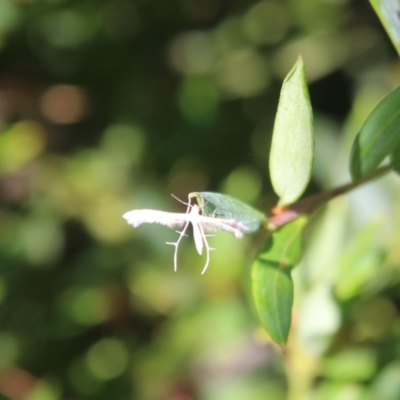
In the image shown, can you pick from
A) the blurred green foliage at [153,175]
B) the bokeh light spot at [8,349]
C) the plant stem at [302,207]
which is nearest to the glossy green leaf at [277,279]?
the plant stem at [302,207]

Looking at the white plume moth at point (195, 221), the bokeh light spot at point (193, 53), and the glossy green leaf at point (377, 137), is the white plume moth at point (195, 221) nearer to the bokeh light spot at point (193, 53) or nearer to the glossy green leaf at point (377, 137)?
the glossy green leaf at point (377, 137)

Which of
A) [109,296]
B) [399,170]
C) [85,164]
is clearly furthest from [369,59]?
[399,170]

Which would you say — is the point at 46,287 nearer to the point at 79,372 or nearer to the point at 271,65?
the point at 79,372

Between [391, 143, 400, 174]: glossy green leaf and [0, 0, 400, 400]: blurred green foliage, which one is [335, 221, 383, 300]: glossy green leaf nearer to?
[0, 0, 400, 400]: blurred green foliage

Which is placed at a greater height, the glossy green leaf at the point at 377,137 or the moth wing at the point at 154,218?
the glossy green leaf at the point at 377,137

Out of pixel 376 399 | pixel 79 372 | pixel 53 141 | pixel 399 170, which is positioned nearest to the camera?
pixel 399 170

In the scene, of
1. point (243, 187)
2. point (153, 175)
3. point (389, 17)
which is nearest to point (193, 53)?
point (153, 175)

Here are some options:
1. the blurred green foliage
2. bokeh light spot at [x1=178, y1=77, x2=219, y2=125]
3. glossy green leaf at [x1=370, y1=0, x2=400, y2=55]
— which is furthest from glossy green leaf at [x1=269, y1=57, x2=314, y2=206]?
bokeh light spot at [x1=178, y1=77, x2=219, y2=125]
